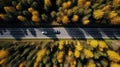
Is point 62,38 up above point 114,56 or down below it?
above

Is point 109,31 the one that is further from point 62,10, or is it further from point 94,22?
point 62,10

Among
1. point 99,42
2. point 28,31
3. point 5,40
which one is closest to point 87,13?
point 99,42

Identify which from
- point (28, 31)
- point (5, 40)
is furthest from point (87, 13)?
point (5, 40)

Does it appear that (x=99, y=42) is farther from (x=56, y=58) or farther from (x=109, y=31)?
(x=56, y=58)

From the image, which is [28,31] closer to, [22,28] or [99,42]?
[22,28]

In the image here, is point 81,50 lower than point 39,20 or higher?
lower

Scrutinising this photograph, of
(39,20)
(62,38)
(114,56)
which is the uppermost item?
(39,20)

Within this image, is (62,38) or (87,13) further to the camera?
(62,38)

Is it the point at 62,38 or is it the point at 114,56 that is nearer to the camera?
the point at 114,56

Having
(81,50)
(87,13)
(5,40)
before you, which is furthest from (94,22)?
(5,40)
